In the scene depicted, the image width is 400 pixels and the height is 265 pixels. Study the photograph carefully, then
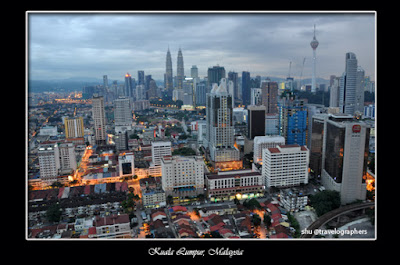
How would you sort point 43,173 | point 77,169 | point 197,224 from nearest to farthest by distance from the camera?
point 197,224
point 43,173
point 77,169

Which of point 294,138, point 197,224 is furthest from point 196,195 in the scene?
point 294,138

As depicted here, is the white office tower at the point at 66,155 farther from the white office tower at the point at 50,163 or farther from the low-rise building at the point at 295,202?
the low-rise building at the point at 295,202

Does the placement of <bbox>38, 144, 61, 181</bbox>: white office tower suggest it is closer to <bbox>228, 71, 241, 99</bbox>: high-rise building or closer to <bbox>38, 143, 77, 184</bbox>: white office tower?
<bbox>38, 143, 77, 184</bbox>: white office tower

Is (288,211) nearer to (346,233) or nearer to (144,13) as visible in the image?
(346,233)

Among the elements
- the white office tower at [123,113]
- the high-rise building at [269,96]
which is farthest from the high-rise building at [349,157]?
the white office tower at [123,113]

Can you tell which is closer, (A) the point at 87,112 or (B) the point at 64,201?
(B) the point at 64,201

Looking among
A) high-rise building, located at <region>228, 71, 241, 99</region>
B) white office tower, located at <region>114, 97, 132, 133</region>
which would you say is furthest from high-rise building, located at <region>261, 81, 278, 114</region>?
white office tower, located at <region>114, 97, 132, 133</region>
